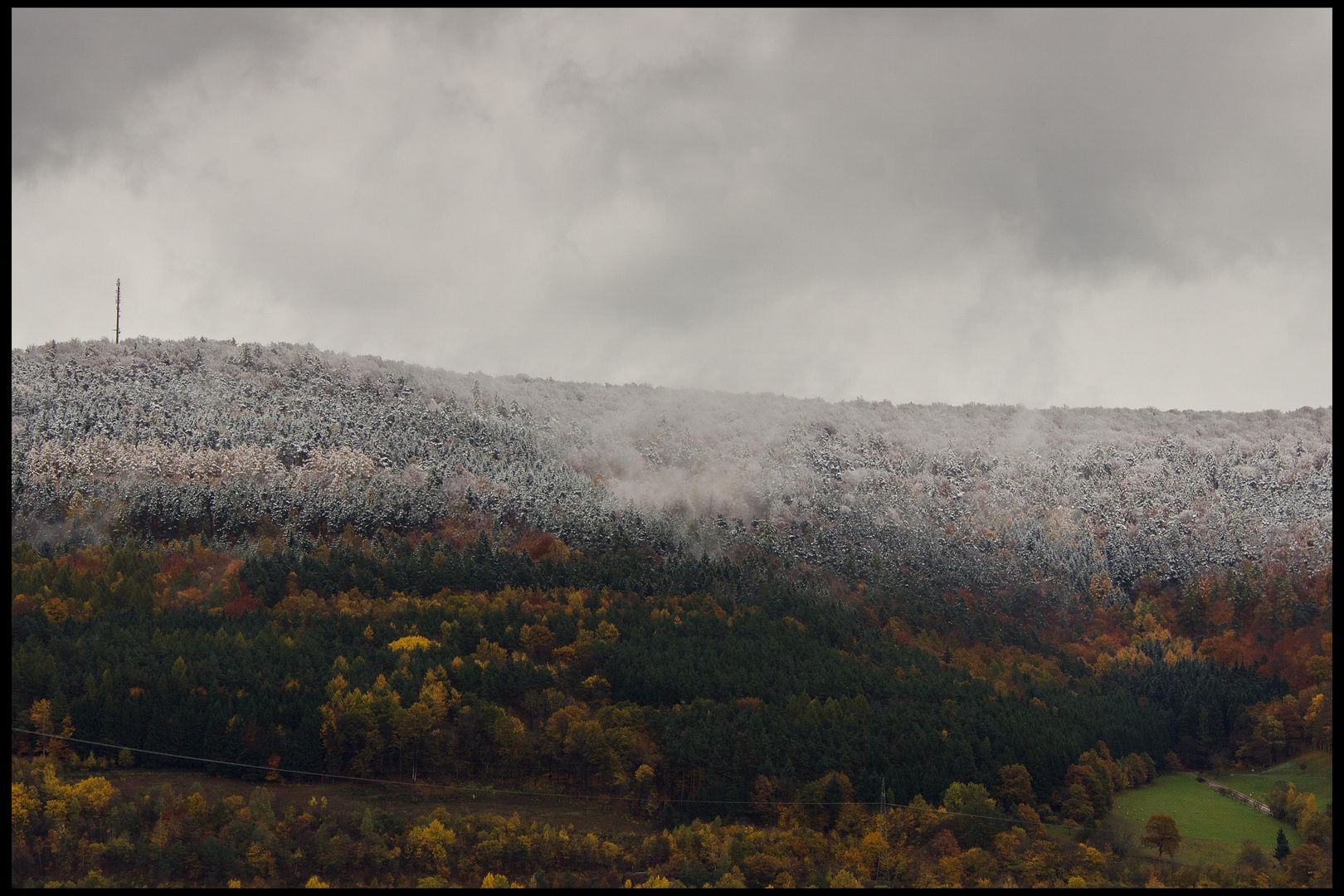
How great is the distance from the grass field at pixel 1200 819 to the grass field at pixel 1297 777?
524 cm

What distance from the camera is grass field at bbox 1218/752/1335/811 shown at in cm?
14802

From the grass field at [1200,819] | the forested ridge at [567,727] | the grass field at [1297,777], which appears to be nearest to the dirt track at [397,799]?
the forested ridge at [567,727]

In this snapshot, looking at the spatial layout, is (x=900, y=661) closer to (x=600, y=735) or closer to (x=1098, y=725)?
(x=1098, y=725)

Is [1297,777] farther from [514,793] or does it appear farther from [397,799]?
[397,799]

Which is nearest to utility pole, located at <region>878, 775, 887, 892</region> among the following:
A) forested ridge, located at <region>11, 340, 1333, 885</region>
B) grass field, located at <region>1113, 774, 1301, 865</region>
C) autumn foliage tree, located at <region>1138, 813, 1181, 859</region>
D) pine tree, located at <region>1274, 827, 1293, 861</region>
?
forested ridge, located at <region>11, 340, 1333, 885</region>

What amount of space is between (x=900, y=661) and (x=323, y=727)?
A: 93066 mm

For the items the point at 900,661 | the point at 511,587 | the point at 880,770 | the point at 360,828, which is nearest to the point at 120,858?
the point at 360,828

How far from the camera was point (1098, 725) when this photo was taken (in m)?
162

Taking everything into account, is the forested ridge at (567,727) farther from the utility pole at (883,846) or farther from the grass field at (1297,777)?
the grass field at (1297,777)

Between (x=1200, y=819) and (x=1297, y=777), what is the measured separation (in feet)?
90.3

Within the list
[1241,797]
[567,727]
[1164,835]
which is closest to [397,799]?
[567,727]

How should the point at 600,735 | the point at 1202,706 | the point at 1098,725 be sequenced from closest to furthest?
the point at 600,735
the point at 1098,725
the point at 1202,706

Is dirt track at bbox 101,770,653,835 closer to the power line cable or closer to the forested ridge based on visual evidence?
the power line cable

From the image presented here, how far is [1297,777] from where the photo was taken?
155 m
